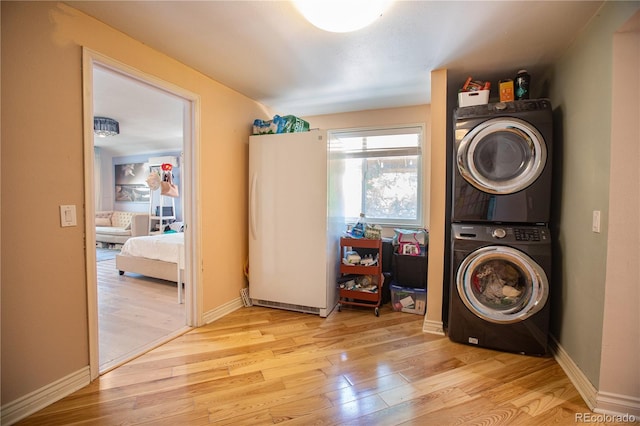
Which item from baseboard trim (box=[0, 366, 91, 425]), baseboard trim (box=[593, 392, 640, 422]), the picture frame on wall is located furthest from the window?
the picture frame on wall

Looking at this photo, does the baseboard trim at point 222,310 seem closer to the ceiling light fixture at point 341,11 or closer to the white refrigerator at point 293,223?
the white refrigerator at point 293,223

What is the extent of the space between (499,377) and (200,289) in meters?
2.32

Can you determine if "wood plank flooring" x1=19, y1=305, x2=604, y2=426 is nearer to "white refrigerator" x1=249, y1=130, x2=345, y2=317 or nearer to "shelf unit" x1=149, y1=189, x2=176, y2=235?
"white refrigerator" x1=249, y1=130, x2=345, y2=317

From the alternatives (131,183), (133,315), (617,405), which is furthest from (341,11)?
(131,183)

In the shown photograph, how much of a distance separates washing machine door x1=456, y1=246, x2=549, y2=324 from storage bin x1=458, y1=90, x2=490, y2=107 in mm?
1134

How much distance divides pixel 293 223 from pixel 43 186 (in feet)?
5.71

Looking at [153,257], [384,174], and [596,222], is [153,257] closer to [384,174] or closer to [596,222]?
[384,174]

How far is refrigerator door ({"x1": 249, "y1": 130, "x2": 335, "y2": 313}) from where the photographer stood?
2.60m

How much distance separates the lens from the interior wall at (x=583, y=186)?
1459 millimetres

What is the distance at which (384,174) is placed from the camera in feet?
11.2

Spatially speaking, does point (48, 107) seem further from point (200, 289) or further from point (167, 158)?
point (167, 158)

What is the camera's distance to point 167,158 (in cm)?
621

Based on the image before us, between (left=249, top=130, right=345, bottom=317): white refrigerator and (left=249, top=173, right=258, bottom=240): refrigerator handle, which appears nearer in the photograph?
(left=249, top=130, right=345, bottom=317): white refrigerator

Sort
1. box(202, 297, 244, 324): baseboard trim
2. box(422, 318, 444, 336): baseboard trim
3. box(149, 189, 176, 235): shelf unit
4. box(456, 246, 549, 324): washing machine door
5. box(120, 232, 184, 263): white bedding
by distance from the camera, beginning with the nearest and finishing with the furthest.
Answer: box(456, 246, 549, 324): washing machine door, box(422, 318, 444, 336): baseboard trim, box(202, 297, 244, 324): baseboard trim, box(120, 232, 184, 263): white bedding, box(149, 189, 176, 235): shelf unit
